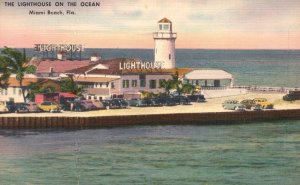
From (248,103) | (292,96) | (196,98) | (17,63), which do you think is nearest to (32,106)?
(17,63)

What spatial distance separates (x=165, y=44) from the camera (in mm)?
9977

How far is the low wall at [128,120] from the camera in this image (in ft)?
34.0

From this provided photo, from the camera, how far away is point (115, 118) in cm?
1051

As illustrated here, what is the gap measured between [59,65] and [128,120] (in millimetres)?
1053

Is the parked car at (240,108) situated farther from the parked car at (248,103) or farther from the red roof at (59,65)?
the red roof at (59,65)

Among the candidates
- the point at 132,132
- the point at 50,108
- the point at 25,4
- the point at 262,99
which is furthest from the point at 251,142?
the point at 25,4

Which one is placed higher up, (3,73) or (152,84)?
(3,73)

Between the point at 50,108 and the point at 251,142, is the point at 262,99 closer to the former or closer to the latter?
the point at 251,142

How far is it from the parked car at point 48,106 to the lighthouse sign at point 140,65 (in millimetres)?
898

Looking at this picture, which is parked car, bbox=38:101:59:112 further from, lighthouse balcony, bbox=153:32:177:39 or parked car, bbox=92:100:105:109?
lighthouse balcony, bbox=153:32:177:39

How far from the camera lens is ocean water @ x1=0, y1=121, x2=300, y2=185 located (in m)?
9.24

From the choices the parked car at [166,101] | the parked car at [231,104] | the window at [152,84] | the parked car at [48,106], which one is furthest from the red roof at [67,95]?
the parked car at [231,104]

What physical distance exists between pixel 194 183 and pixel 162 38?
176 cm

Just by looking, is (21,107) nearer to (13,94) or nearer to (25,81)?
(13,94)
